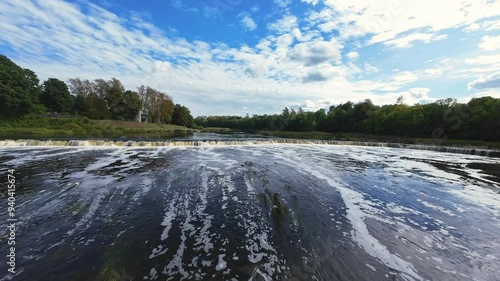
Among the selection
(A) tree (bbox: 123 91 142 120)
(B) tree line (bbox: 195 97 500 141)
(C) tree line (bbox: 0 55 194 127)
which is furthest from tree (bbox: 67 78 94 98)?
(B) tree line (bbox: 195 97 500 141)

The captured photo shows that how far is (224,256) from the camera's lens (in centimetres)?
636

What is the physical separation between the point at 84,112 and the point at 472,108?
4269 inches

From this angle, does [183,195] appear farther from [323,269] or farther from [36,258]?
[323,269]

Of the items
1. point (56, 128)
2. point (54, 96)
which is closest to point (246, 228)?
point (56, 128)

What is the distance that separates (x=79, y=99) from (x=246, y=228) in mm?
93422

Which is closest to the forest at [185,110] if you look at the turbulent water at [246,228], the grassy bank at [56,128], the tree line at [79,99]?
the tree line at [79,99]

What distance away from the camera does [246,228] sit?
8070 mm

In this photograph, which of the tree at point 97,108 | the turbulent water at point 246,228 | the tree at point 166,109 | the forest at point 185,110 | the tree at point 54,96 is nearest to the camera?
the turbulent water at point 246,228

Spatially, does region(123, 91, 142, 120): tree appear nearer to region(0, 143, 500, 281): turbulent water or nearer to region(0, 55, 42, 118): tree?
region(0, 55, 42, 118): tree

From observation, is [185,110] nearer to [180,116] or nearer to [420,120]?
[180,116]

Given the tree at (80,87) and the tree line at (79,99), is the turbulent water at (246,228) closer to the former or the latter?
the tree line at (79,99)

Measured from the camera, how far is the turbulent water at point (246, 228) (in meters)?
5.88

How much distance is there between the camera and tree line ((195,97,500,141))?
168 feet

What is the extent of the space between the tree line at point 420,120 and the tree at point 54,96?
90.1 metres
